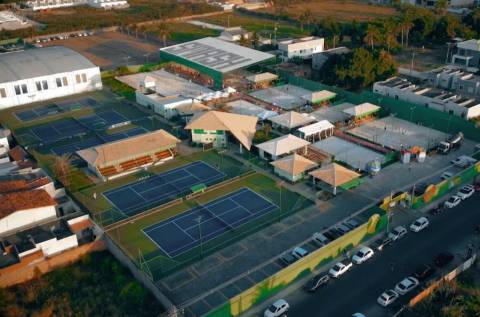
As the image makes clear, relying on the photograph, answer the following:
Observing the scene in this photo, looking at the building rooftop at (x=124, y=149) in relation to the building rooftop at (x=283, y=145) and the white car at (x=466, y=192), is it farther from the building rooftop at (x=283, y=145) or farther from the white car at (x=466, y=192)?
the white car at (x=466, y=192)

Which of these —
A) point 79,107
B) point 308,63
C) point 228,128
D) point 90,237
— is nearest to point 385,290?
point 90,237

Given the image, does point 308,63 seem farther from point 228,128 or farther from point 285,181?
point 285,181

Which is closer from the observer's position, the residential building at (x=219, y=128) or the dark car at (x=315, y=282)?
the dark car at (x=315, y=282)

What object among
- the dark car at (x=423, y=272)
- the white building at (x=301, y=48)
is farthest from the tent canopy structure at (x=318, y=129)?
the white building at (x=301, y=48)

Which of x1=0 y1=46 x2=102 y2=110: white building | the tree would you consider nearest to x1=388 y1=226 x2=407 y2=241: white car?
the tree

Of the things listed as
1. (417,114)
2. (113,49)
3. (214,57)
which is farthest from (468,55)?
(113,49)
